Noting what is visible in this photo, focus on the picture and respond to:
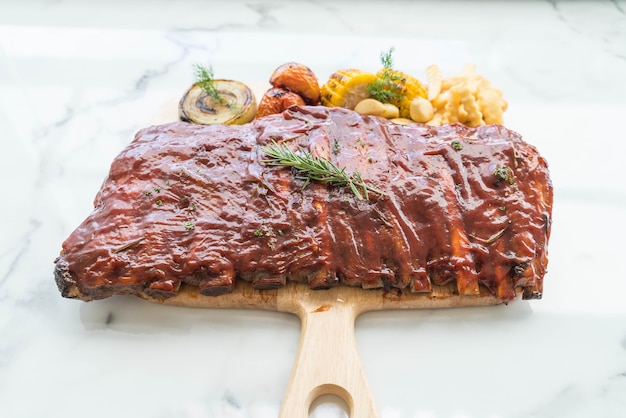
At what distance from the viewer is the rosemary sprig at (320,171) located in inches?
106

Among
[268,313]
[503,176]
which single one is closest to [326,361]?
[268,313]

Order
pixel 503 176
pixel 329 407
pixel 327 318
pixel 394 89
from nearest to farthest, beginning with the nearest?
pixel 329 407 < pixel 327 318 < pixel 503 176 < pixel 394 89

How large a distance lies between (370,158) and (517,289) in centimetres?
92

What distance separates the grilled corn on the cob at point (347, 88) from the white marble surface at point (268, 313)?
27.0 inches

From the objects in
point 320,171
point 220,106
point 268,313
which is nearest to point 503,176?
point 320,171

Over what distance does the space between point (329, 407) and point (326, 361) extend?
19 centimetres

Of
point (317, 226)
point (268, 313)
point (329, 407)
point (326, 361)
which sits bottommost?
point (329, 407)

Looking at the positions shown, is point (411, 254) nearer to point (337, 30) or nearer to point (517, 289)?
point (517, 289)

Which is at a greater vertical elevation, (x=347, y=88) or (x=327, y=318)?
(x=347, y=88)

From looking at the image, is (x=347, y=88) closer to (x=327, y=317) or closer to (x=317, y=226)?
(x=317, y=226)

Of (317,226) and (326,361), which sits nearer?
(326,361)

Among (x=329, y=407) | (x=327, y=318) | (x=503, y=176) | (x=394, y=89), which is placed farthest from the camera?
(x=394, y=89)

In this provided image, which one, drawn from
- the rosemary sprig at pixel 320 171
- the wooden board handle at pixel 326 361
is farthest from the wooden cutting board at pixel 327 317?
the rosemary sprig at pixel 320 171

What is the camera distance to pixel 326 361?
8.22 feet
